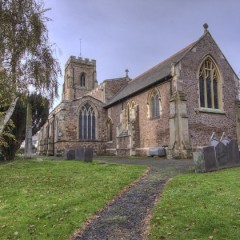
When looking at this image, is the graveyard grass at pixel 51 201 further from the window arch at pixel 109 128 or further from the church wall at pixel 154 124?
the window arch at pixel 109 128

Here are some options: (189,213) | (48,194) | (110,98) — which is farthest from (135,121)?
(189,213)

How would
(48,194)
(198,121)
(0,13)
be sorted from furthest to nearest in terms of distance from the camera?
(198,121) < (0,13) < (48,194)

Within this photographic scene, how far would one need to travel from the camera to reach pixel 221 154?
41.9ft

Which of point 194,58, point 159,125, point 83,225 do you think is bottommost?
point 83,225

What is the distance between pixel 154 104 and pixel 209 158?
12.6m

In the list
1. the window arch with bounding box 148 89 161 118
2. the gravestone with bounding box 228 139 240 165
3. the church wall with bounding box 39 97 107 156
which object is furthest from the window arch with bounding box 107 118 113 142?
the gravestone with bounding box 228 139 240 165

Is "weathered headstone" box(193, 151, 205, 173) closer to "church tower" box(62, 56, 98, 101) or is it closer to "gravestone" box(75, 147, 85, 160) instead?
"gravestone" box(75, 147, 85, 160)

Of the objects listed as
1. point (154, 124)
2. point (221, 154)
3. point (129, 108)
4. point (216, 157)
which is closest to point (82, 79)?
point (129, 108)

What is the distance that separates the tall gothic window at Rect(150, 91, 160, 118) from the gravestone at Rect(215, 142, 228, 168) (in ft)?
35.2

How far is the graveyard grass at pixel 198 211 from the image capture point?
17.1ft

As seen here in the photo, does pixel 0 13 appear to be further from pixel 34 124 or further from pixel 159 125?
pixel 34 124

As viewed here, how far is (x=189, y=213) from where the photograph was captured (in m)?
6.21

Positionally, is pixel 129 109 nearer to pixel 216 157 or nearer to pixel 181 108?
pixel 181 108

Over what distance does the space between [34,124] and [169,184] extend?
2264 cm
